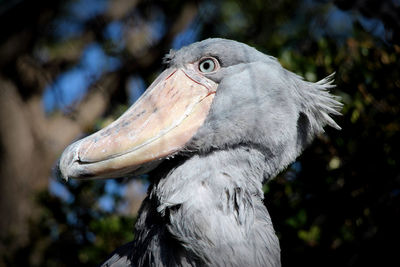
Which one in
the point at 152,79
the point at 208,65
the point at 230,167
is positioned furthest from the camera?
the point at 152,79

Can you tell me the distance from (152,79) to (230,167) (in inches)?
83.5

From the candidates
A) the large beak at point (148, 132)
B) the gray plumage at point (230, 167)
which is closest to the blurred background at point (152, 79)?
the large beak at point (148, 132)

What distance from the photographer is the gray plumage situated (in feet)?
5.35

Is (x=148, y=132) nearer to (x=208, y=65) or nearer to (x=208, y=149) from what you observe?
(x=208, y=149)

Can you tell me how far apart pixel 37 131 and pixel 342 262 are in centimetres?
417

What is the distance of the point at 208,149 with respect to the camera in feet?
5.87

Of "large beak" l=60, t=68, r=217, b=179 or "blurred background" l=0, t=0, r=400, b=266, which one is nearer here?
"large beak" l=60, t=68, r=217, b=179

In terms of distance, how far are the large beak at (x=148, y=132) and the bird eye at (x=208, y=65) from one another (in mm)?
36

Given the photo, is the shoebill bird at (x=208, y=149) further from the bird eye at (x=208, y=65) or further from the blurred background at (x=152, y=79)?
the blurred background at (x=152, y=79)

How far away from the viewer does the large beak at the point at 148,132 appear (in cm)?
169

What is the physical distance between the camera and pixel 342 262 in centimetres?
254

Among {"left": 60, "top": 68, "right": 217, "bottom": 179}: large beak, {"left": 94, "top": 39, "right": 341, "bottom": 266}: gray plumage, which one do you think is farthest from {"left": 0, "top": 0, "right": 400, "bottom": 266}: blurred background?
{"left": 94, "top": 39, "right": 341, "bottom": 266}: gray plumage

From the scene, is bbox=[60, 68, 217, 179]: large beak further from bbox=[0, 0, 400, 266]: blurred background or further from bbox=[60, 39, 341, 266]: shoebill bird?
bbox=[0, 0, 400, 266]: blurred background

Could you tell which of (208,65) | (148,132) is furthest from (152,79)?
(148,132)
